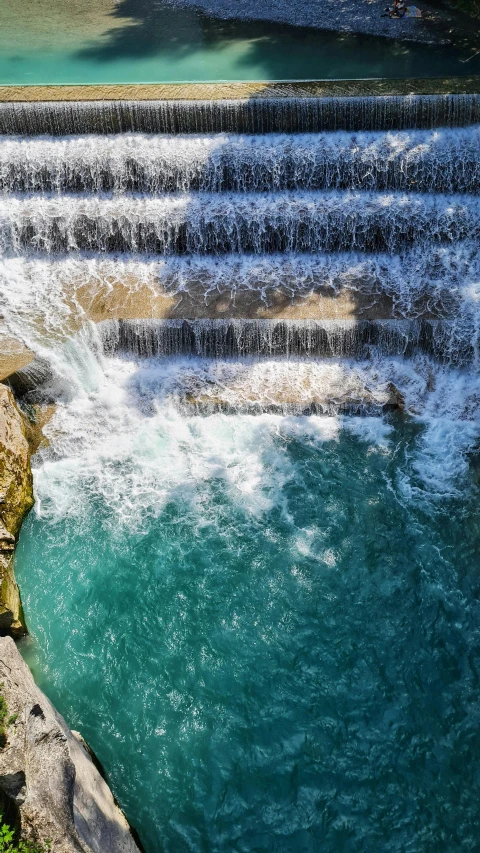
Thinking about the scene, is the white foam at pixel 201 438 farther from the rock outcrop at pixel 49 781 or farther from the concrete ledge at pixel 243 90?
the concrete ledge at pixel 243 90

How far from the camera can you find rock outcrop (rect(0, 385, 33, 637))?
6.40 metres

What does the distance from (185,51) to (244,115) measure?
390 cm

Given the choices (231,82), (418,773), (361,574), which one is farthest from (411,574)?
(231,82)

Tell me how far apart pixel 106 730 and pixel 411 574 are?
10.0 feet

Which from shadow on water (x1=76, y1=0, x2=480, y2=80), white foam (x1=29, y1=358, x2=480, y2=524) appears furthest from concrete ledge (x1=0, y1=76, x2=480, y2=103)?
white foam (x1=29, y1=358, x2=480, y2=524)

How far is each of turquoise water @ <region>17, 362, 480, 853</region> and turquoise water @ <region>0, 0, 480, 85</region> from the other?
647cm

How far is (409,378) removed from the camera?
28.0 feet

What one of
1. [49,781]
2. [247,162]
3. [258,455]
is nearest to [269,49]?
[247,162]

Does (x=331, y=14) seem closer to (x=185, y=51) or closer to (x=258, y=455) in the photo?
(x=185, y=51)

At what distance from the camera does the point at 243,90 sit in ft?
34.2

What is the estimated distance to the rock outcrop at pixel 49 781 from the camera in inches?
161

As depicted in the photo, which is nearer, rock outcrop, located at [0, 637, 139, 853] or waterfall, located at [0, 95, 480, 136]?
rock outcrop, located at [0, 637, 139, 853]

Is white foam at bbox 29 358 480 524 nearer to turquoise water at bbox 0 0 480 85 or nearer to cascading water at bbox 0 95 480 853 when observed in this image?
cascading water at bbox 0 95 480 853

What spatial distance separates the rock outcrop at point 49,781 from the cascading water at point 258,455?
22.8 inches
